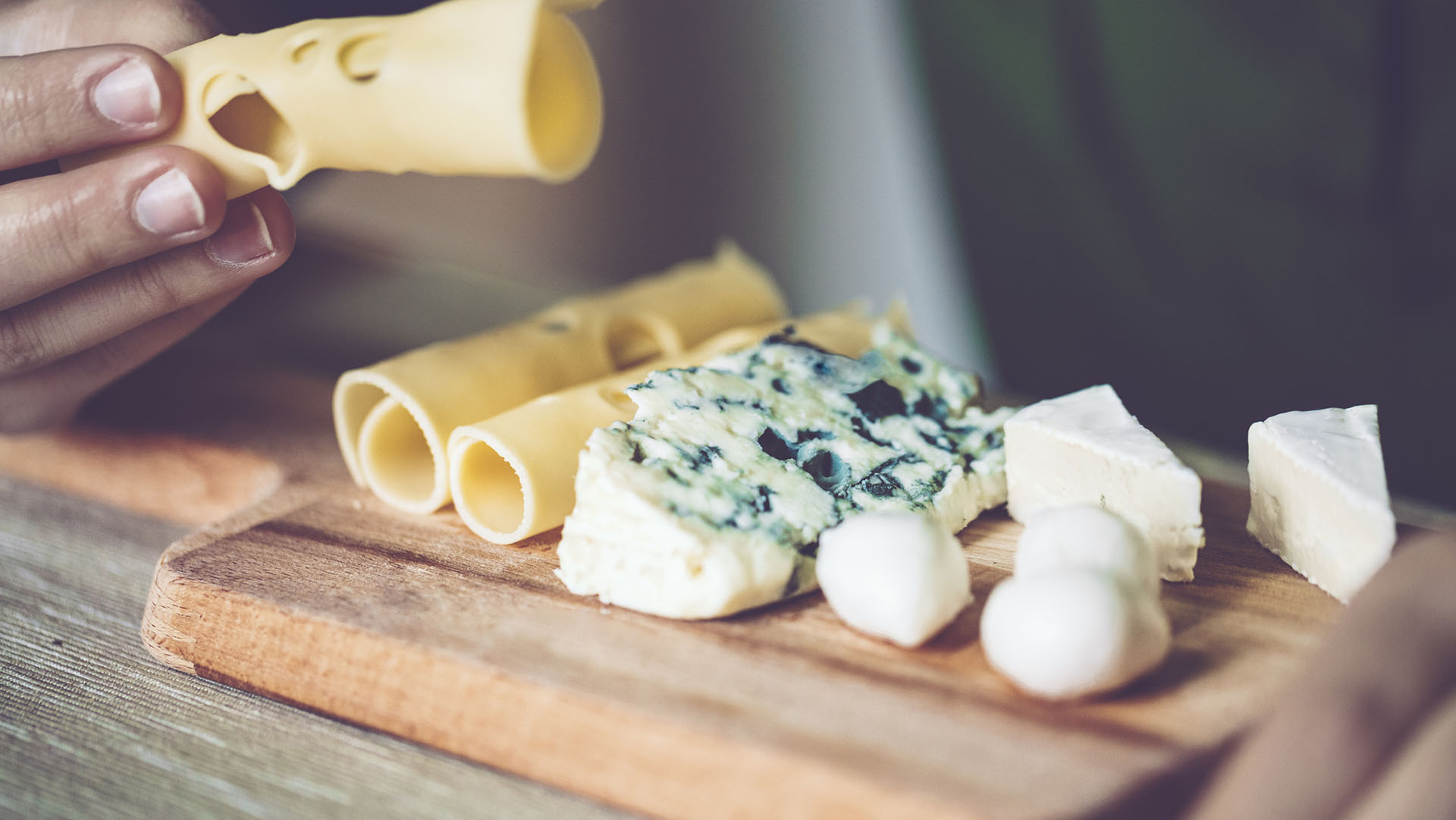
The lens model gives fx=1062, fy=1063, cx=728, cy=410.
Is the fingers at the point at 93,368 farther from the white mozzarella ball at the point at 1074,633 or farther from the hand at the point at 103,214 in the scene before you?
the white mozzarella ball at the point at 1074,633

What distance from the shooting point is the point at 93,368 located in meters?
1.51

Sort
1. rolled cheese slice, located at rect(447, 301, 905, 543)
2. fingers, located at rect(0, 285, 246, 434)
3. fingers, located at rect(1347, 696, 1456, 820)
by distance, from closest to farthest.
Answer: fingers, located at rect(1347, 696, 1456, 820) < rolled cheese slice, located at rect(447, 301, 905, 543) < fingers, located at rect(0, 285, 246, 434)

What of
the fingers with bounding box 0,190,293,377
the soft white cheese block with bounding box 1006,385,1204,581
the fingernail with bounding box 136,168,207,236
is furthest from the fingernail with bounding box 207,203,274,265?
the soft white cheese block with bounding box 1006,385,1204,581

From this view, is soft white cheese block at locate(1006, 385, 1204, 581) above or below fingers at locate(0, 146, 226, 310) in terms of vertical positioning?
below

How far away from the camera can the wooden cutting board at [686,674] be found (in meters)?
0.84

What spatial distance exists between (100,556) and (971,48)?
2201mm

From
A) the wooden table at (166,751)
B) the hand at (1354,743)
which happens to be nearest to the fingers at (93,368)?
the wooden table at (166,751)

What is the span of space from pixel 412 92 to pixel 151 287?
0.49m

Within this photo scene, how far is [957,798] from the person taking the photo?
31.1 inches

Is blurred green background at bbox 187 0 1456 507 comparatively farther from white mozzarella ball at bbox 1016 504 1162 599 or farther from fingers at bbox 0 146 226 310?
white mozzarella ball at bbox 1016 504 1162 599

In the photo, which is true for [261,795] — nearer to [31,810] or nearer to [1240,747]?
[31,810]

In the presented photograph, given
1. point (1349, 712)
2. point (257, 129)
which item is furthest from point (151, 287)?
point (1349, 712)

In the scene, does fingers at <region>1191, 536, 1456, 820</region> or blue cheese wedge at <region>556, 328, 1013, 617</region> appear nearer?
fingers at <region>1191, 536, 1456, 820</region>

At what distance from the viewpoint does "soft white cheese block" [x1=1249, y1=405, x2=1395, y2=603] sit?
1.01m
